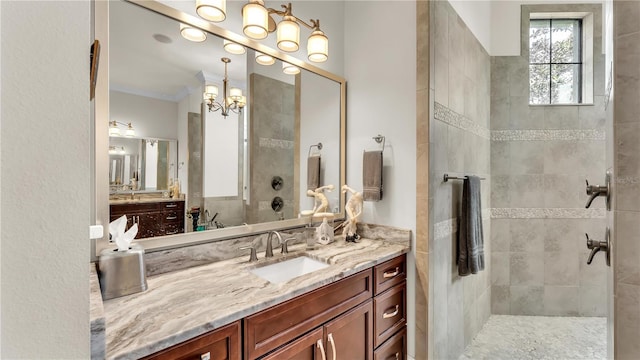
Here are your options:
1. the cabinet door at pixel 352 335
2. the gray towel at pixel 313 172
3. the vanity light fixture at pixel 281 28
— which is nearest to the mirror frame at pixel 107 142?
the vanity light fixture at pixel 281 28

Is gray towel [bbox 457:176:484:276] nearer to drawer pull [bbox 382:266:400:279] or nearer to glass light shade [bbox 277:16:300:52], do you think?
drawer pull [bbox 382:266:400:279]

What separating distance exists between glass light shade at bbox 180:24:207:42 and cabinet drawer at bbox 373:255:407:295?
1.56 m

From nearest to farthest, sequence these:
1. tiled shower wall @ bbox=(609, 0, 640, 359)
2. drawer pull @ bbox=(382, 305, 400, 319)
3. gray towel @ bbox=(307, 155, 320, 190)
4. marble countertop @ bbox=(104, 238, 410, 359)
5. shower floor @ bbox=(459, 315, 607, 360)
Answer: marble countertop @ bbox=(104, 238, 410, 359)
tiled shower wall @ bbox=(609, 0, 640, 359)
drawer pull @ bbox=(382, 305, 400, 319)
gray towel @ bbox=(307, 155, 320, 190)
shower floor @ bbox=(459, 315, 607, 360)

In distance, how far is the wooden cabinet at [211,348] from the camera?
0.86 m

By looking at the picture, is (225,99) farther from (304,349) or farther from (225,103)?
(304,349)

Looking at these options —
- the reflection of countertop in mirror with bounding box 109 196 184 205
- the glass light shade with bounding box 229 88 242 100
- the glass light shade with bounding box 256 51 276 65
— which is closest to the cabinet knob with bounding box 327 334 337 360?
the reflection of countertop in mirror with bounding box 109 196 184 205

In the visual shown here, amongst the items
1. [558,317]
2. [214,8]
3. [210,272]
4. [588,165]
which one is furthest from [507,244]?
[214,8]

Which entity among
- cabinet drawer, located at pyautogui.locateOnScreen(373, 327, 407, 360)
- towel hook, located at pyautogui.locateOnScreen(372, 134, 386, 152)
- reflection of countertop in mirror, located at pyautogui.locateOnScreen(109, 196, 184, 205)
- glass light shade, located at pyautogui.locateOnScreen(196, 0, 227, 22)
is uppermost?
glass light shade, located at pyautogui.locateOnScreen(196, 0, 227, 22)

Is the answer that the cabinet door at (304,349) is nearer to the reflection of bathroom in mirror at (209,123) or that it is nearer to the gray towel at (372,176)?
the reflection of bathroom in mirror at (209,123)

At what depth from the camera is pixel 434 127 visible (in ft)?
6.07

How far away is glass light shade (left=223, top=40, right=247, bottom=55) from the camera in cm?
163

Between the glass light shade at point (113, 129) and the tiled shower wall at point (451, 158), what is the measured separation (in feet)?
5.42

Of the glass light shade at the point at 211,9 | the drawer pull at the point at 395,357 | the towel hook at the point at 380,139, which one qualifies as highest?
the glass light shade at the point at 211,9

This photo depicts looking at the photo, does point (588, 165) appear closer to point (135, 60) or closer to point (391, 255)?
point (391, 255)
